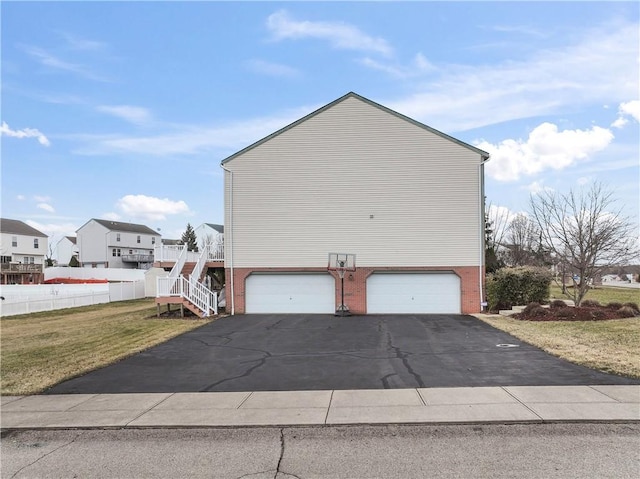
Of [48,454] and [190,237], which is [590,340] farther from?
[190,237]

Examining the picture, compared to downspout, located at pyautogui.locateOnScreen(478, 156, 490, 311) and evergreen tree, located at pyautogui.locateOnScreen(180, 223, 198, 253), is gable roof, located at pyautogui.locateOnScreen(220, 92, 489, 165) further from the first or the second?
evergreen tree, located at pyautogui.locateOnScreen(180, 223, 198, 253)

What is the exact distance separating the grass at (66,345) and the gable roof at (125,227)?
168 feet

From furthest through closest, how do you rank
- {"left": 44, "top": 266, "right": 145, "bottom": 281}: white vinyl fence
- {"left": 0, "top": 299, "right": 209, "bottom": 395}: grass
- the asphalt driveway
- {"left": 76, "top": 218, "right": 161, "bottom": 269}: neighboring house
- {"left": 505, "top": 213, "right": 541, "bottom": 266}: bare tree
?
1. {"left": 76, "top": 218, "right": 161, "bottom": 269}: neighboring house
2. {"left": 44, "top": 266, "right": 145, "bottom": 281}: white vinyl fence
3. {"left": 505, "top": 213, "right": 541, "bottom": 266}: bare tree
4. {"left": 0, "top": 299, "right": 209, "bottom": 395}: grass
5. the asphalt driveway

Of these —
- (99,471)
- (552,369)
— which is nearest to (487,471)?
(99,471)

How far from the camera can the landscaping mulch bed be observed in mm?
15778

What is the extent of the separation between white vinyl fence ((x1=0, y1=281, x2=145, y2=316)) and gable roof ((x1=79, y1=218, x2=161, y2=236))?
35.9 metres

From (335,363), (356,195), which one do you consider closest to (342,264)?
(356,195)

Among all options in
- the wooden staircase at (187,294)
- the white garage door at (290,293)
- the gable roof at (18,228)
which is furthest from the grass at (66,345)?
the gable roof at (18,228)

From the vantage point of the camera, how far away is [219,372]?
955 cm

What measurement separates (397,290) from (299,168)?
24.2 feet

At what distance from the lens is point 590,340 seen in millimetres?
11656

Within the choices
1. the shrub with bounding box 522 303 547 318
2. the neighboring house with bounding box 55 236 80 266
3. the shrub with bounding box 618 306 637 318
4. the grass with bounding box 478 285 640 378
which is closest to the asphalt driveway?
the grass with bounding box 478 285 640 378

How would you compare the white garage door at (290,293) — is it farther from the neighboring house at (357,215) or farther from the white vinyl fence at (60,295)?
the white vinyl fence at (60,295)

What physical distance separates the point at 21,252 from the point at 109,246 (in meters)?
11.6
